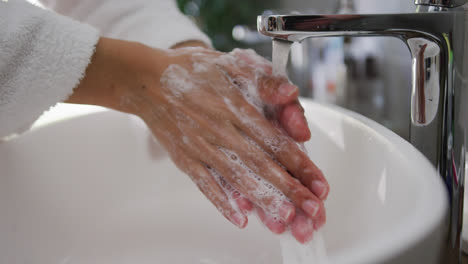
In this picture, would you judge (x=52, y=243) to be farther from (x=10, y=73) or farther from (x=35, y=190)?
(x=10, y=73)

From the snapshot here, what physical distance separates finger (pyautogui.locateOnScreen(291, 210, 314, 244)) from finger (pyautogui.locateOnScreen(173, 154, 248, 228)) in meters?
0.06

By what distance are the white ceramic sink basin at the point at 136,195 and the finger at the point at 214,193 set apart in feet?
0.35

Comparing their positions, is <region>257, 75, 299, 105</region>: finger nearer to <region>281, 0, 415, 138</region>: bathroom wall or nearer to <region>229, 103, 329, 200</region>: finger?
<region>229, 103, 329, 200</region>: finger

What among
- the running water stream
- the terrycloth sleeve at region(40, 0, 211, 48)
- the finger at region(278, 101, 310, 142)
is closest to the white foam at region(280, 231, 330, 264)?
the running water stream

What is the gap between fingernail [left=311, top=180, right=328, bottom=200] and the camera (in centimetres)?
43

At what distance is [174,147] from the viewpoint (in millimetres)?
499

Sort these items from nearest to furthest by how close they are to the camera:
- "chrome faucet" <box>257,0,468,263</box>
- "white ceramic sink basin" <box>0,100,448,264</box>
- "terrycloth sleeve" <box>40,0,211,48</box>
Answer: "chrome faucet" <box>257,0,468,263</box>, "white ceramic sink basin" <box>0,100,448,264</box>, "terrycloth sleeve" <box>40,0,211,48</box>

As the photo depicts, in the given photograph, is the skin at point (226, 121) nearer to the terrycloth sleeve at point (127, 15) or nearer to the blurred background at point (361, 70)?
the terrycloth sleeve at point (127, 15)

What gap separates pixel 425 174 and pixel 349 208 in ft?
0.57

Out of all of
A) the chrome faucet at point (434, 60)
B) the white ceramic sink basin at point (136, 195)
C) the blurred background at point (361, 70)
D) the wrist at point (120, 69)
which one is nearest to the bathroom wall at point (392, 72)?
the blurred background at point (361, 70)

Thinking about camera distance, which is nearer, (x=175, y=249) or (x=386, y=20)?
(x=386, y=20)

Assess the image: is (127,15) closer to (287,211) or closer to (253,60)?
(253,60)

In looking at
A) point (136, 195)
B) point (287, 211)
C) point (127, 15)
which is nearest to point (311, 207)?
point (287, 211)

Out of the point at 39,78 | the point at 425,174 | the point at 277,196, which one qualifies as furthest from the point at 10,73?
the point at 425,174
